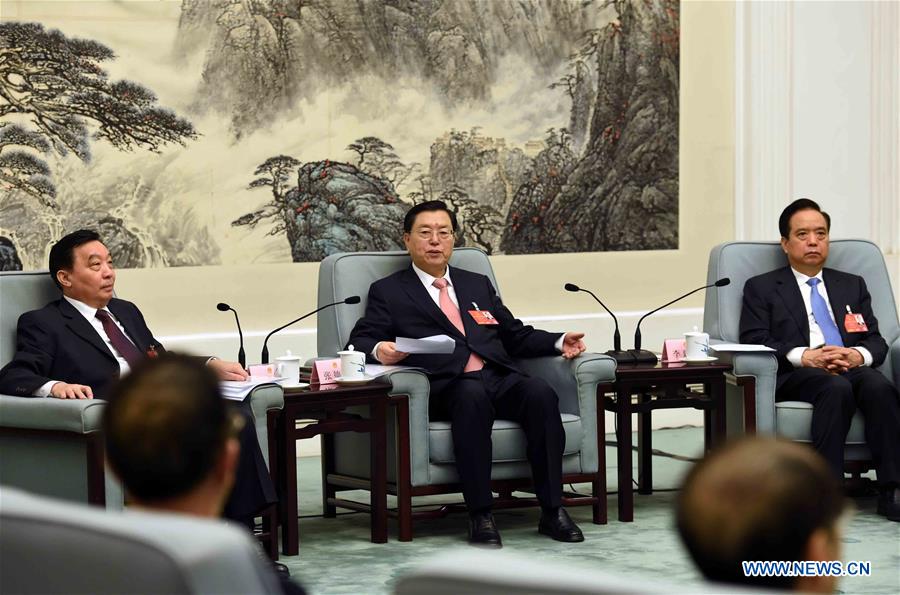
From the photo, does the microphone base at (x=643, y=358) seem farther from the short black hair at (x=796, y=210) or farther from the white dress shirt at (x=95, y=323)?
the white dress shirt at (x=95, y=323)

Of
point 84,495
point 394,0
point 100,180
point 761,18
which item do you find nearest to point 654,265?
point 761,18

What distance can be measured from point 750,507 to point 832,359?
4316 millimetres

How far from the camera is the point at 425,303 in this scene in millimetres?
5195

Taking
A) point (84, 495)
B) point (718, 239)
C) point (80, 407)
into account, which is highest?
point (718, 239)

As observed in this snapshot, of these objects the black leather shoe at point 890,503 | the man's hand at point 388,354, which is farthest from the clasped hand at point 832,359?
the man's hand at point 388,354

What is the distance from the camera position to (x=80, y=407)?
3996 millimetres

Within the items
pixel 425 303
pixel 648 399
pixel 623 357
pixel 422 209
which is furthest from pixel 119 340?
pixel 648 399

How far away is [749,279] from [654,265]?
1750 mm

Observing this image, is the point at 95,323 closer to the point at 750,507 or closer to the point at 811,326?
the point at 811,326

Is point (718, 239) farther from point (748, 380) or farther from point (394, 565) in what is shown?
point (394, 565)

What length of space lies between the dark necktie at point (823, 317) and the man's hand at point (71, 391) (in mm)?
2975

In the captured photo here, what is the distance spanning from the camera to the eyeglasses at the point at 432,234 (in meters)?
5.23

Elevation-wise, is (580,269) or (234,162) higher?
(234,162)

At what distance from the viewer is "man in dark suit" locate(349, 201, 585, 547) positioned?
15.5ft
